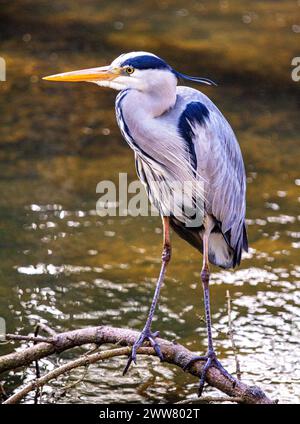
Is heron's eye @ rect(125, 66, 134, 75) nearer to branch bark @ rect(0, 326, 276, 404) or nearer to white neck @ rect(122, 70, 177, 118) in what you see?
white neck @ rect(122, 70, 177, 118)

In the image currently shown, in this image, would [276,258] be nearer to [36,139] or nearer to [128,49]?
[36,139]

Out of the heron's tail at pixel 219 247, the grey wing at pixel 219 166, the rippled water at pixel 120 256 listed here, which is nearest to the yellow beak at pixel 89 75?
the grey wing at pixel 219 166

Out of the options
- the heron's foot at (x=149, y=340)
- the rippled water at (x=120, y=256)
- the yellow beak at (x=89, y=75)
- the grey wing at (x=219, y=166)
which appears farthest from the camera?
the rippled water at (x=120, y=256)

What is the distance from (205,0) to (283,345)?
22.5ft

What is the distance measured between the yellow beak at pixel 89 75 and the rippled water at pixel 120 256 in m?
1.06

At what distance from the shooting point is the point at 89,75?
3.18m

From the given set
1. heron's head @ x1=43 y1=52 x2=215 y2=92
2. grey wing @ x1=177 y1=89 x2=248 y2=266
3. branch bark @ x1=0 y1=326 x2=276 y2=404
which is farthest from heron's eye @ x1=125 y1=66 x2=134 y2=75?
branch bark @ x1=0 y1=326 x2=276 y2=404

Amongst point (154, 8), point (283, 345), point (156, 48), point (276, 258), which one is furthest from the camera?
point (154, 8)

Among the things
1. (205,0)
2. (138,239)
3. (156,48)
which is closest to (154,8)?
(205,0)

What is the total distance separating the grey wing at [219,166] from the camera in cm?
343

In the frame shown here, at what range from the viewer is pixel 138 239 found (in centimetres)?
545

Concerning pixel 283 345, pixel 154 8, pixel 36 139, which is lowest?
pixel 283 345

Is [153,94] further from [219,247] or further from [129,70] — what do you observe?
[219,247]

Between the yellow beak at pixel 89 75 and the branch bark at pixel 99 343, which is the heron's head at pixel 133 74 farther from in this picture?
the branch bark at pixel 99 343
